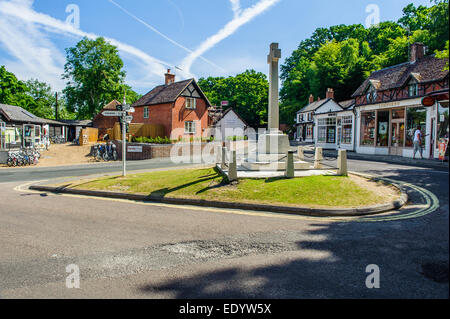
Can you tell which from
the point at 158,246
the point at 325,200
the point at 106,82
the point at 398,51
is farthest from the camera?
the point at 106,82

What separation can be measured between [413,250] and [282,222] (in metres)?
2.67

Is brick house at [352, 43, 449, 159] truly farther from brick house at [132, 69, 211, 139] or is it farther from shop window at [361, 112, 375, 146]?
brick house at [132, 69, 211, 139]

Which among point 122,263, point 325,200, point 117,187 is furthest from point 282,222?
point 117,187

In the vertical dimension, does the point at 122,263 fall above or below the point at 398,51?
below

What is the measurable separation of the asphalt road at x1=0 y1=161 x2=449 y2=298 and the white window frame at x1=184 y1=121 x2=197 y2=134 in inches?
1199

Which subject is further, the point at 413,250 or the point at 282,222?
the point at 282,222

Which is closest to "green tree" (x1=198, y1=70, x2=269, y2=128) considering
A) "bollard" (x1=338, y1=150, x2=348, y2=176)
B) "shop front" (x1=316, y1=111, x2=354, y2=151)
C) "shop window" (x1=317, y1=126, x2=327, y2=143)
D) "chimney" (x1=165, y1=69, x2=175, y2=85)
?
"shop window" (x1=317, y1=126, x2=327, y2=143)

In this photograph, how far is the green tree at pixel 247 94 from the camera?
68.1 metres

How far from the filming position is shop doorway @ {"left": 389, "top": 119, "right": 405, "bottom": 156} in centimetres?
2381

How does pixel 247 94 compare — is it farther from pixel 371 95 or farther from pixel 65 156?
pixel 65 156

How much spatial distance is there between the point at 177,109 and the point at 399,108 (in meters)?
24.8

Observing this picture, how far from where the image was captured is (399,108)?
2441 cm
